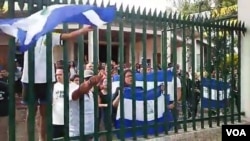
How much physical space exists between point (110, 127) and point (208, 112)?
2248 mm

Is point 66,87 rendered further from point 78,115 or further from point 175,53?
point 175,53

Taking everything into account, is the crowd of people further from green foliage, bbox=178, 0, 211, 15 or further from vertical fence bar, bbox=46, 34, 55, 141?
green foliage, bbox=178, 0, 211, 15

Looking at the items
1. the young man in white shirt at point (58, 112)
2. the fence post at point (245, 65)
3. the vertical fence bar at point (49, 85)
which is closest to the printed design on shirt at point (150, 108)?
the young man in white shirt at point (58, 112)

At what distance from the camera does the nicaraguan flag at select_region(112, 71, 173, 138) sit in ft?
17.4

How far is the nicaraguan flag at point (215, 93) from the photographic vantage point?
21.6ft

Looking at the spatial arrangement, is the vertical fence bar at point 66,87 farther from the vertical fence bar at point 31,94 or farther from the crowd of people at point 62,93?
the vertical fence bar at point 31,94

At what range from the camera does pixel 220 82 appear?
22.2 ft

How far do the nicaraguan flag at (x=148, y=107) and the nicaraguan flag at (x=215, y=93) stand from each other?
0.96 m

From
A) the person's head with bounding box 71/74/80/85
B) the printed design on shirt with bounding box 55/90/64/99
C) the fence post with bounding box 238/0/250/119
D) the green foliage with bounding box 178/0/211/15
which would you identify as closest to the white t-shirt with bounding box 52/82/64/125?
the printed design on shirt with bounding box 55/90/64/99

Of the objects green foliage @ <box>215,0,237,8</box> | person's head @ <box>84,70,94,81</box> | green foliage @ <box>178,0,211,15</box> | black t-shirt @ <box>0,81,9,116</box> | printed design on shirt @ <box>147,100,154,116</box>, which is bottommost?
printed design on shirt @ <box>147,100,154,116</box>

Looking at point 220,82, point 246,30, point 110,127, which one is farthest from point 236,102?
point 110,127

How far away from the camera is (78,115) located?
480 cm

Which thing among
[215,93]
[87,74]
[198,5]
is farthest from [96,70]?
[198,5]

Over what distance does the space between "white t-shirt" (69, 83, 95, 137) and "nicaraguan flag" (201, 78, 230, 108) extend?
236 cm
